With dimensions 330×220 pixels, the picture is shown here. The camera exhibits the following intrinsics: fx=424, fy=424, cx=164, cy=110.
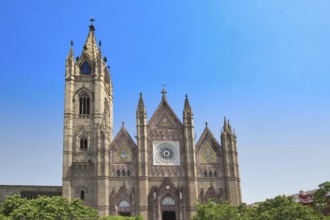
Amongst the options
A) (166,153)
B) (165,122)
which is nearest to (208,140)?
(166,153)

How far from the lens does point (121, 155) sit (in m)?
69.0

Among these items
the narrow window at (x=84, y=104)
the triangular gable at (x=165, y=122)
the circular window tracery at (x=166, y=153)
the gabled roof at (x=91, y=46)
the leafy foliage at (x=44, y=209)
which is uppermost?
the gabled roof at (x=91, y=46)

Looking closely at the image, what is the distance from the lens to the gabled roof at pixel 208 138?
71875 millimetres

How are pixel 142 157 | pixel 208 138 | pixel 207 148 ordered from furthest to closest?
pixel 208 138
pixel 207 148
pixel 142 157

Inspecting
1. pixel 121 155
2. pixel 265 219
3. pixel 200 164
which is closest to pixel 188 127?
pixel 200 164

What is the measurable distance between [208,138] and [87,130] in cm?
2066

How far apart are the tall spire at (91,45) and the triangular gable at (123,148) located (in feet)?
55.7

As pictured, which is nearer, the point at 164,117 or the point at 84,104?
the point at 164,117

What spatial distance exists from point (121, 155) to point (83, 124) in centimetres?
920

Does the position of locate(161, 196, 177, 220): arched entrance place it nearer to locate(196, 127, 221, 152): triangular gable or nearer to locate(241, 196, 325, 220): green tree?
locate(196, 127, 221, 152): triangular gable

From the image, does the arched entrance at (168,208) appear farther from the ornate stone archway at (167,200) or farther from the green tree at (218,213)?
the green tree at (218,213)

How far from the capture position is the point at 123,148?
6944 cm

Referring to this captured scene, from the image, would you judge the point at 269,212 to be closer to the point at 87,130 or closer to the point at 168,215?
the point at 168,215

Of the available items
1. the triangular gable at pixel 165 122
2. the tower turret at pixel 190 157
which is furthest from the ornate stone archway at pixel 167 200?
the triangular gable at pixel 165 122
